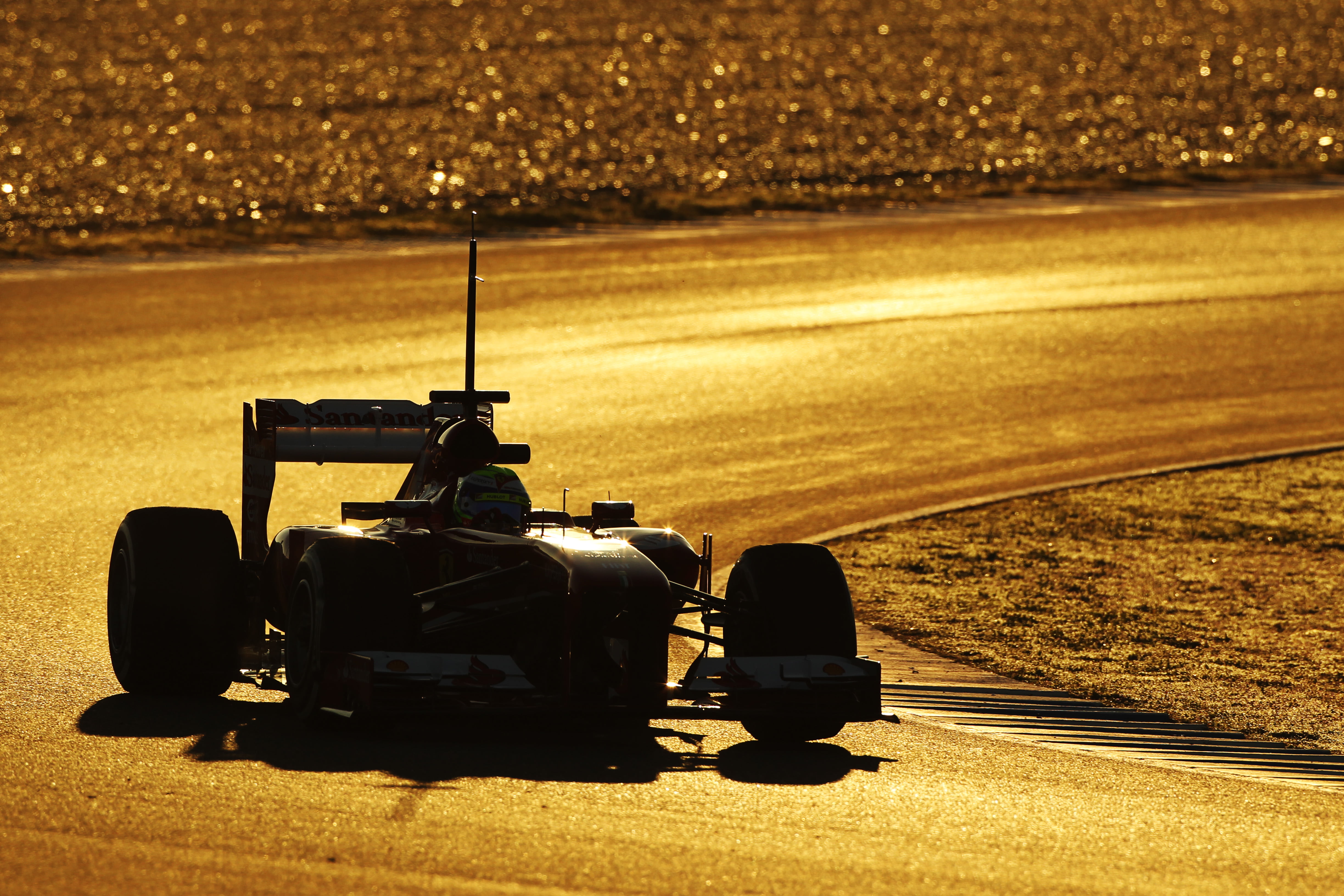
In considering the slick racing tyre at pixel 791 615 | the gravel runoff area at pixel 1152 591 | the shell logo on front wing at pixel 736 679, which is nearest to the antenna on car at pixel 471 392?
the slick racing tyre at pixel 791 615

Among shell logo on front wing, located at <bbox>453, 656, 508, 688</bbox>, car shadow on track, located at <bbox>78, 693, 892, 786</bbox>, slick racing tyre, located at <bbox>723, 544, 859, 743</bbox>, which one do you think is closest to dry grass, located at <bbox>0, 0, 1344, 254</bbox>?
car shadow on track, located at <bbox>78, 693, 892, 786</bbox>

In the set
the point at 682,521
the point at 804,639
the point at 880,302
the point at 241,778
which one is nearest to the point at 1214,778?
the point at 804,639

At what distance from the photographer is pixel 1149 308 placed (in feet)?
83.2

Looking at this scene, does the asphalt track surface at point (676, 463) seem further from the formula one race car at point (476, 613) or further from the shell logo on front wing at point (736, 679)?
the shell logo on front wing at point (736, 679)

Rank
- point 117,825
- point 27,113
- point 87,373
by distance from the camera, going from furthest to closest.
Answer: point 27,113, point 87,373, point 117,825

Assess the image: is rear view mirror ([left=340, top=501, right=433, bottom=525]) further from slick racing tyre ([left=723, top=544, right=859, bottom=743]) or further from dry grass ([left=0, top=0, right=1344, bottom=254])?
dry grass ([left=0, top=0, right=1344, bottom=254])

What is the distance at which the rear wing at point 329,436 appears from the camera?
34.2 ft

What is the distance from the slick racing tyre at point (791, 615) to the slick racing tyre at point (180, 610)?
7.70 feet

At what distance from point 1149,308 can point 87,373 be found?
13193 mm

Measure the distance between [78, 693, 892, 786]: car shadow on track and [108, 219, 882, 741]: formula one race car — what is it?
153 millimetres

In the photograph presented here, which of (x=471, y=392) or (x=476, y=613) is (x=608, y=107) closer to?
(x=471, y=392)

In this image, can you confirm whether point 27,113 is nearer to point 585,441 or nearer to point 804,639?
point 585,441

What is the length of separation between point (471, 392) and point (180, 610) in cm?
198

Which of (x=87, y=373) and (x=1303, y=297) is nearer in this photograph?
(x=87, y=373)
